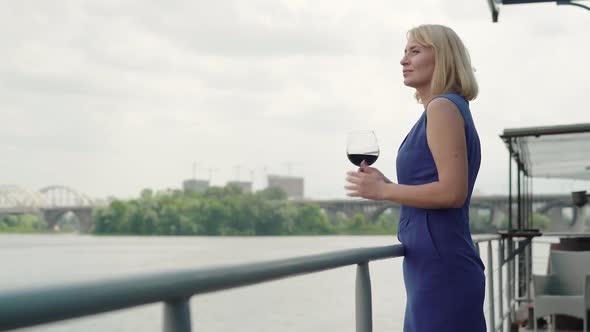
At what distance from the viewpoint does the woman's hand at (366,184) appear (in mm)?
1804

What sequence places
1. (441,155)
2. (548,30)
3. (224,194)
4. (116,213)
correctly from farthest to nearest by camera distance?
(224,194) → (116,213) → (548,30) → (441,155)

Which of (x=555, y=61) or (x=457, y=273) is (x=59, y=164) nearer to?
(x=555, y=61)

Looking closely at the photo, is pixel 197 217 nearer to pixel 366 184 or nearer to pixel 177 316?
pixel 366 184

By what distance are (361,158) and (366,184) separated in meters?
0.18

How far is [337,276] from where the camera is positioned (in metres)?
1.77

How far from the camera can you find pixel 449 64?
1.83 metres

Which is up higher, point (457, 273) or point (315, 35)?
point (315, 35)

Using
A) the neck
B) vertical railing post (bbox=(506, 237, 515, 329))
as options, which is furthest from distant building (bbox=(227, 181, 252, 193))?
the neck

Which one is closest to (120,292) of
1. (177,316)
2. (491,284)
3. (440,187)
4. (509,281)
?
(177,316)

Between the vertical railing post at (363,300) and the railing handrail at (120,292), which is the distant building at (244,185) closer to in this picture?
the vertical railing post at (363,300)

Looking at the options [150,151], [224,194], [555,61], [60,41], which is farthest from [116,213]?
[60,41]

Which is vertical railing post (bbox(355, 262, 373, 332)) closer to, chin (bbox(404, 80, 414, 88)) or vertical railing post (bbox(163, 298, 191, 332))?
chin (bbox(404, 80, 414, 88))

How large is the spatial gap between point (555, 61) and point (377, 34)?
45.6 m

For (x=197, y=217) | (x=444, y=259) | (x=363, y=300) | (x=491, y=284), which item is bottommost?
(x=197, y=217)
